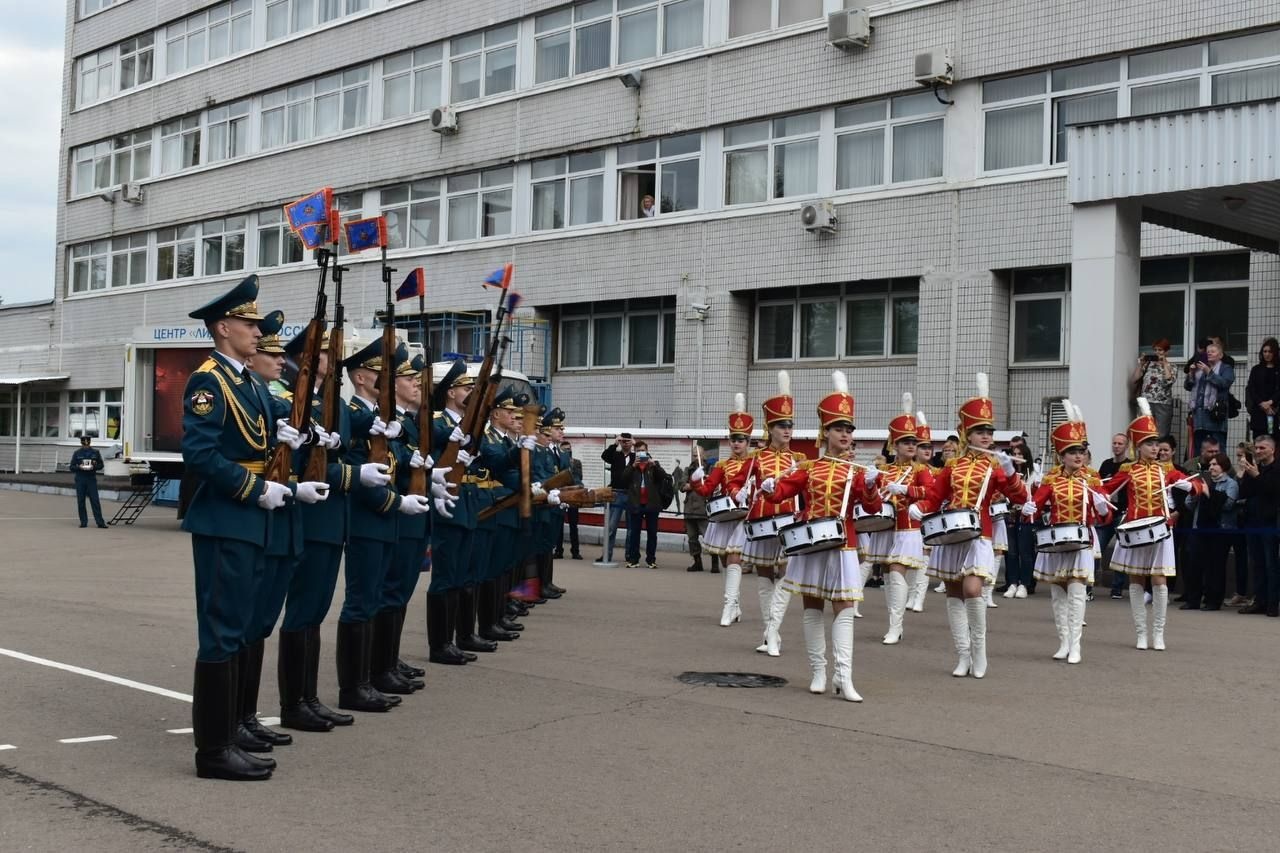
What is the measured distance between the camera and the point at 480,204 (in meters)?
33.4

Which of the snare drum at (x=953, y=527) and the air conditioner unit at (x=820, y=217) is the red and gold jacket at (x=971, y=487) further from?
the air conditioner unit at (x=820, y=217)

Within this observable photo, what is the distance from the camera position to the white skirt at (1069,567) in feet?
40.4

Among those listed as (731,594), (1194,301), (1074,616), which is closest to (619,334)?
(1194,301)

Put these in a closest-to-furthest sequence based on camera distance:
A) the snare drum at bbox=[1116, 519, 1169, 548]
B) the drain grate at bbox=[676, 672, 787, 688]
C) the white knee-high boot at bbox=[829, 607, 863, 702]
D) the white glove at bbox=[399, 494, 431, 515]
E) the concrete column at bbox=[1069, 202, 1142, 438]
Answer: the white glove at bbox=[399, 494, 431, 515]
the white knee-high boot at bbox=[829, 607, 863, 702]
the drain grate at bbox=[676, 672, 787, 688]
the snare drum at bbox=[1116, 519, 1169, 548]
the concrete column at bbox=[1069, 202, 1142, 438]

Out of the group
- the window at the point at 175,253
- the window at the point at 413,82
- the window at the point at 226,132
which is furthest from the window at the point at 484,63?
the window at the point at 175,253

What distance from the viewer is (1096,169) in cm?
1830

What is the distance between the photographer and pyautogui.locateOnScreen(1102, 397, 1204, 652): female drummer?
13.2m

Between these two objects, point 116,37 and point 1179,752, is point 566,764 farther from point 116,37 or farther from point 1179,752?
point 116,37

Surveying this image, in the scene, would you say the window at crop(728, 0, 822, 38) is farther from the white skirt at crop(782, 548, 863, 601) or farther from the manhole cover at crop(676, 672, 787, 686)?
the white skirt at crop(782, 548, 863, 601)

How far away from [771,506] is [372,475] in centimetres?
526

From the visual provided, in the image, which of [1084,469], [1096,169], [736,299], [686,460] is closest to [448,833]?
[1084,469]

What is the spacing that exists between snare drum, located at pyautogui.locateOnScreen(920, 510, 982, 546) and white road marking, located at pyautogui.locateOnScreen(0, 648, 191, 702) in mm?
5798

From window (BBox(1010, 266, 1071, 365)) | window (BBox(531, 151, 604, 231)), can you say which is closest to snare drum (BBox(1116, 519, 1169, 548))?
window (BBox(1010, 266, 1071, 365))

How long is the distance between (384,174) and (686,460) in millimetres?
14784
